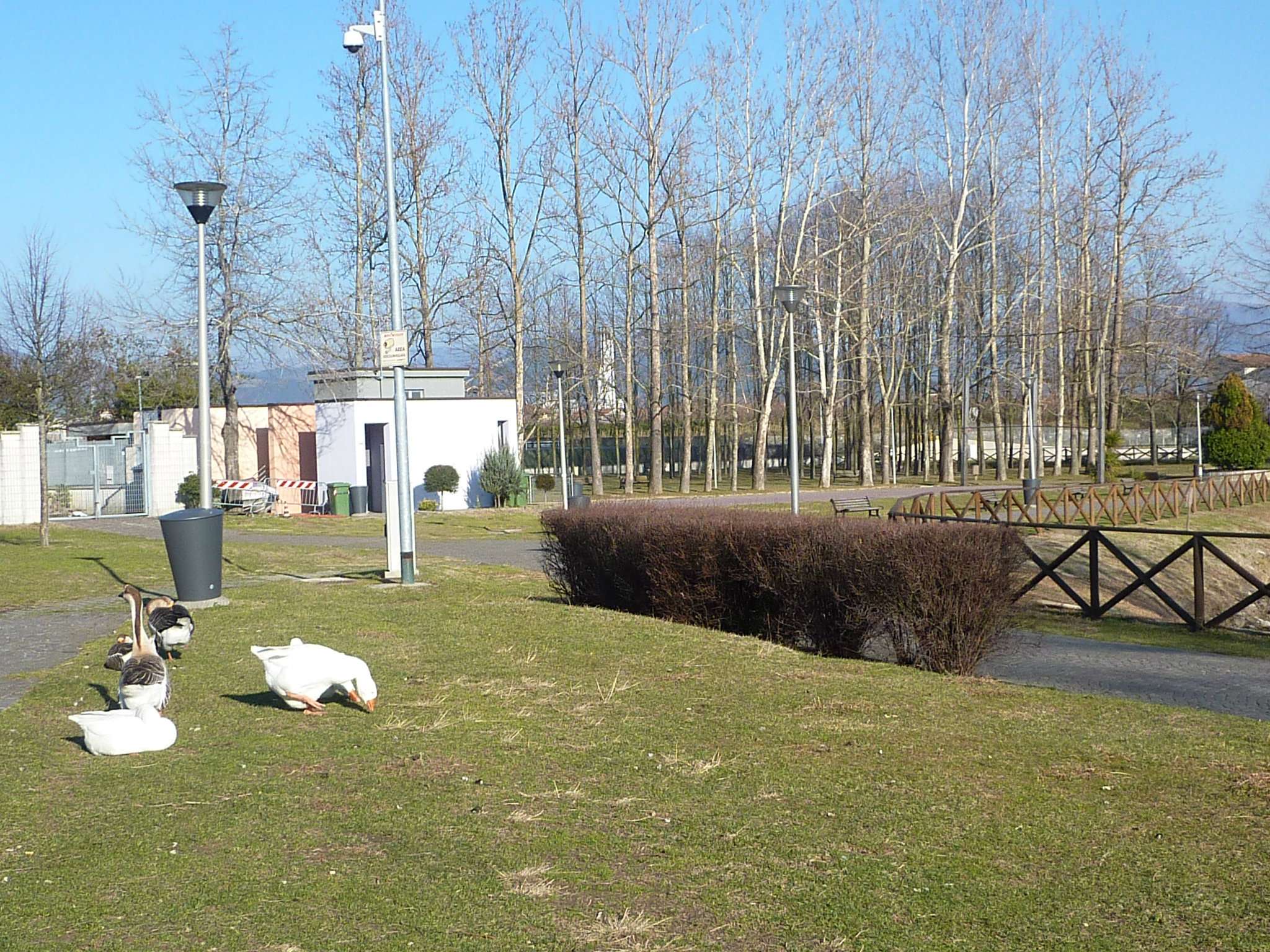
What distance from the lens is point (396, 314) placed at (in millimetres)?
15977

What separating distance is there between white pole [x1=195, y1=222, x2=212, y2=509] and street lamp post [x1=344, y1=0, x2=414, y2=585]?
7.37 ft

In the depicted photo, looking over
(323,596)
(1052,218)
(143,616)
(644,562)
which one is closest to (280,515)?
(323,596)

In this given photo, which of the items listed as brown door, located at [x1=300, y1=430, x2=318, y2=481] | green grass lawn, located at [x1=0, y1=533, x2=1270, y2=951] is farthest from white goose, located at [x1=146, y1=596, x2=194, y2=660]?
brown door, located at [x1=300, y1=430, x2=318, y2=481]

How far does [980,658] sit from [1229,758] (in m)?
3.47

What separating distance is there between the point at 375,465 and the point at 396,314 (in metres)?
23.6

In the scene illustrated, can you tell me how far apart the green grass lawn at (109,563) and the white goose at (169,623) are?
17.9 ft

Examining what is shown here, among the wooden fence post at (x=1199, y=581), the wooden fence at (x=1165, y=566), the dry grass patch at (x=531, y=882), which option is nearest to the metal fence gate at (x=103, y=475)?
the wooden fence at (x=1165, y=566)

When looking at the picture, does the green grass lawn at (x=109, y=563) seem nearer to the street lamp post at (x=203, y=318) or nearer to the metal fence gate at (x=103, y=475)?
the street lamp post at (x=203, y=318)

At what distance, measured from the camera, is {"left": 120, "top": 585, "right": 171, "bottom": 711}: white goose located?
7.07 metres

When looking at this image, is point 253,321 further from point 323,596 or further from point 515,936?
point 515,936

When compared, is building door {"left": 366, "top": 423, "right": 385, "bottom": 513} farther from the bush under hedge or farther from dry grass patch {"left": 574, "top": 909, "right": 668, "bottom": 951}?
dry grass patch {"left": 574, "top": 909, "right": 668, "bottom": 951}

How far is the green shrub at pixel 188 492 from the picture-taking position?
32531mm

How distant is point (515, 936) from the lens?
406 cm

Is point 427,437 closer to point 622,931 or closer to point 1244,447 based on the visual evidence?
point 1244,447
